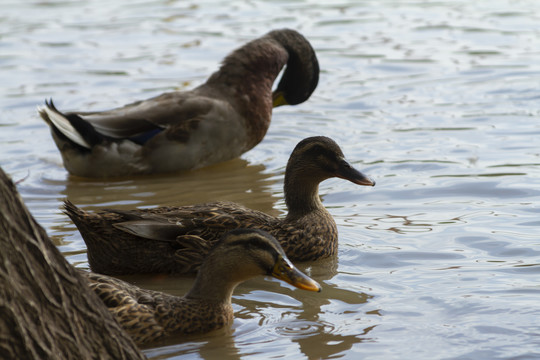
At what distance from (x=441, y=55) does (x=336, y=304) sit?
753 centimetres

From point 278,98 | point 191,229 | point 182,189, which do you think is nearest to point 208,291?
point 191,229

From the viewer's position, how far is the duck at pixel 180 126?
8.79 meters

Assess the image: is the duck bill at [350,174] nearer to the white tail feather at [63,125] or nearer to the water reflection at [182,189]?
the water reflection at [182,189]

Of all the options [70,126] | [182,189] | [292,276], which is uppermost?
[70,126]

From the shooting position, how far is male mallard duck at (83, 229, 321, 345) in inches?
206

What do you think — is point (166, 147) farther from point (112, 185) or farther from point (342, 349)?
point (342, 349)

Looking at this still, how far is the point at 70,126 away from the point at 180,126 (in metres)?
0.96

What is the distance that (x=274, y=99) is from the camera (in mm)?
9875

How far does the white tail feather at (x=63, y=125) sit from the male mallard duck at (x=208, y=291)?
3520mm

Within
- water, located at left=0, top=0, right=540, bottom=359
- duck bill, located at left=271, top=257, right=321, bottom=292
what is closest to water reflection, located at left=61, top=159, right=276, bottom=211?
water, located at left=0, top=0, right=540, bottom=359

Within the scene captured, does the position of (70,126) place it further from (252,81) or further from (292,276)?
(292,276)

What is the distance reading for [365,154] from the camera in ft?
29.9

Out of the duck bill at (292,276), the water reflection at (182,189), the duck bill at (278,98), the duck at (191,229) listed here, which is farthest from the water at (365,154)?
the duck bill at (278,98)

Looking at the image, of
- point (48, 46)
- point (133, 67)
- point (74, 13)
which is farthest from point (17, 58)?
point (74, 13)
